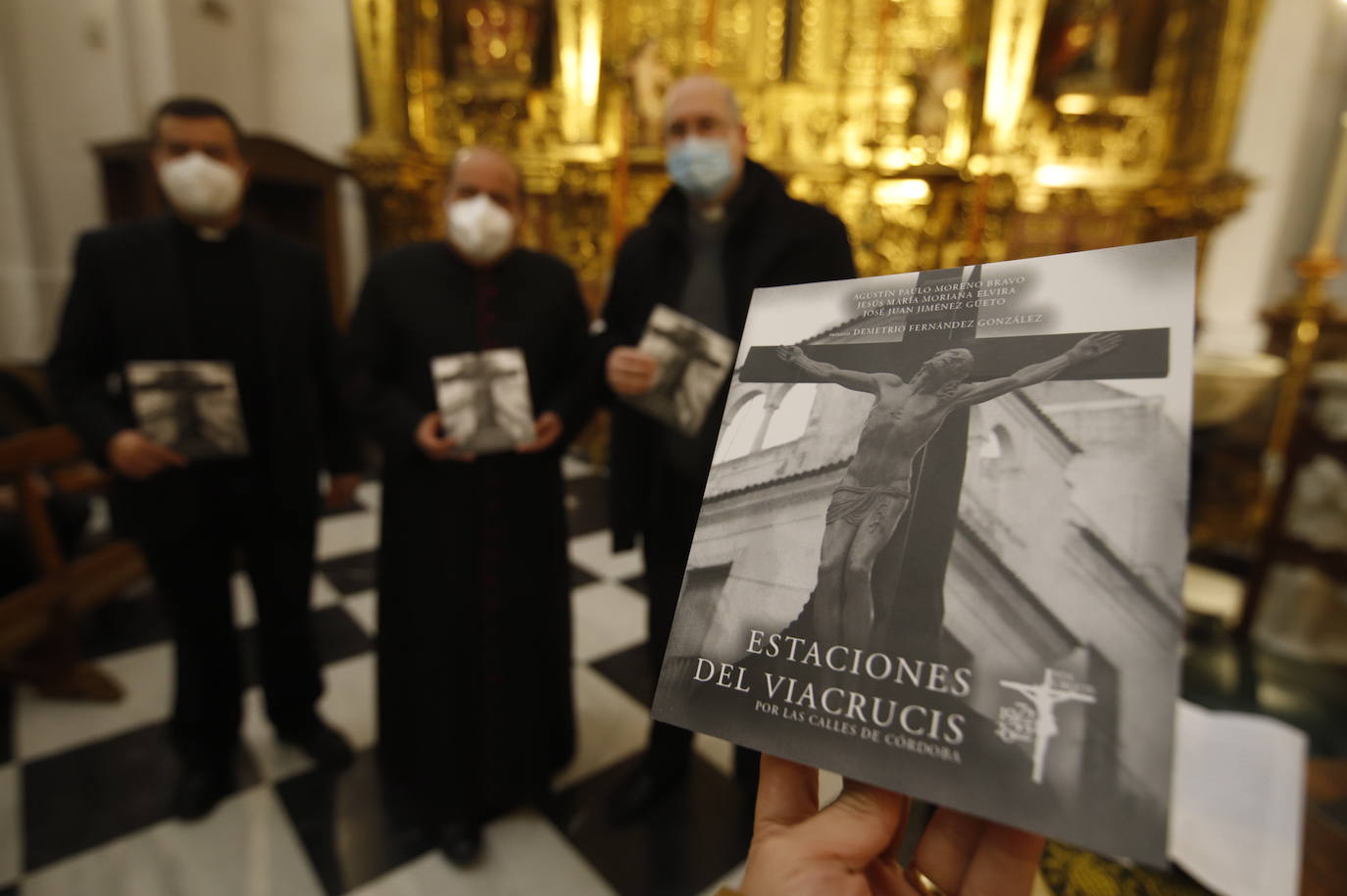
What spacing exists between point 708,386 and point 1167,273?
28.4 inches

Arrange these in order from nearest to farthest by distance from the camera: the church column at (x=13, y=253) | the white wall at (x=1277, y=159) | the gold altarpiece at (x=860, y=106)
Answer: the church column at (x=13, y=253) → the white wall at (x=1277, y=159) → the gold altarpiece at (x=860, y=106)

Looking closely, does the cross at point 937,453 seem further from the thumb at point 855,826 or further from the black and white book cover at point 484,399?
the black and white book cover at point 484,399

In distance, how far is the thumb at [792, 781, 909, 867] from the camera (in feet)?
1.44

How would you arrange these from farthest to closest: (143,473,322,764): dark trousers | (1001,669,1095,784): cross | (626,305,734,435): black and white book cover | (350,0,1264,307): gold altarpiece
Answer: (350,0,1264,307): gold altarpiece < (143,473,322,764): dark trousers < (626,305,734,435): black and white book cover < (1001,669,1095,784): cross

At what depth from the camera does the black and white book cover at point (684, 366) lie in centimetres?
108

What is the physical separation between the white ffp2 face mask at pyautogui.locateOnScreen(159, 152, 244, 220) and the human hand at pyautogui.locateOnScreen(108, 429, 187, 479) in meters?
0.47

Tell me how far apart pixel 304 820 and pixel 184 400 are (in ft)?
3.11

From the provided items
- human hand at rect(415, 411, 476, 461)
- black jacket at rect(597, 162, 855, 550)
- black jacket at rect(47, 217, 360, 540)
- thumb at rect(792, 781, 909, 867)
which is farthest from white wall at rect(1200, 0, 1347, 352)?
black jacket at rect(47, 217, 360, 540)

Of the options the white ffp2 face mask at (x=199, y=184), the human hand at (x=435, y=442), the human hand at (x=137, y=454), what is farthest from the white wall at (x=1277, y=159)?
the human hand at (x=137, y=454)

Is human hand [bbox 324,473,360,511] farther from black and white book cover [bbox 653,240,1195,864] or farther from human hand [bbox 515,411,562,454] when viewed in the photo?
black and white book cover [bbox 653,240,1195,864]

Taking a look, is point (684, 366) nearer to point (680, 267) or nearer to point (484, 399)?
point (680, 267)

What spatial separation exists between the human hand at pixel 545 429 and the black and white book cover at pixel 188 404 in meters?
0.58

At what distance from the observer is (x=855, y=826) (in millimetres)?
448

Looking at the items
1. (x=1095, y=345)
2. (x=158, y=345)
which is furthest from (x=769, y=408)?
(x=158, y=345)
